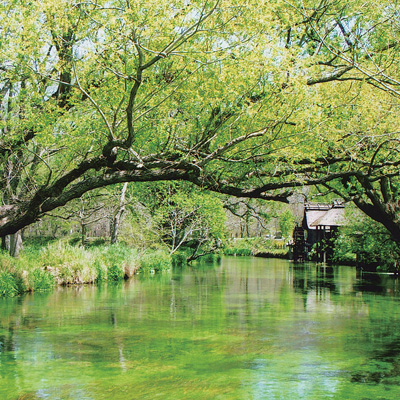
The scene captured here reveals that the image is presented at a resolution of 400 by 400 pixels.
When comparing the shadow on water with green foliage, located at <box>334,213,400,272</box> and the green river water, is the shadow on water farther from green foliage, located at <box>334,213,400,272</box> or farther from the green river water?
the green river water

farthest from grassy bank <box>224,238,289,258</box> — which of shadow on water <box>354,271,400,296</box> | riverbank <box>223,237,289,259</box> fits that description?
shadow on water <box>354,271,400,296</box>

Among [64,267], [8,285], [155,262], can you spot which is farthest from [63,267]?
[155,262]

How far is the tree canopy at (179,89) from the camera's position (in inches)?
375

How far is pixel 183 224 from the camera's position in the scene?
3306 centimetres

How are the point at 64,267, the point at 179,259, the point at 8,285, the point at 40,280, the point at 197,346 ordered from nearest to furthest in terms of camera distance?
the point at 197,346 < the point at 8,285 < the point at 40,280 < the point at 64,267 < the point at 179,259

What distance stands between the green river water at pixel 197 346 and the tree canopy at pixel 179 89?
305 centimetres

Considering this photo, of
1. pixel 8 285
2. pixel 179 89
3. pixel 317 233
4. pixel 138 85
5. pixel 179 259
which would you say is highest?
pixel 179 89

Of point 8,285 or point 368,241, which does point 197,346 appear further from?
point 368,241

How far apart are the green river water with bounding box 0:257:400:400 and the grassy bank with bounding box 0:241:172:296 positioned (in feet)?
2.28

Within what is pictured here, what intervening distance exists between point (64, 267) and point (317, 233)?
32.5 metres

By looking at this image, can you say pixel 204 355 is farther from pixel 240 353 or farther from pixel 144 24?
pixel 144 24

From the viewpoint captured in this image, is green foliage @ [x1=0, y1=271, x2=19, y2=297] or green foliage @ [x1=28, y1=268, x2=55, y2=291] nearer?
green foliage @ [x1=0, y1=271, x2=19, y2=297]

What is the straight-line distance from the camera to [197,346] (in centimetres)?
1055

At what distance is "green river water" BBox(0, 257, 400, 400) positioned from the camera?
7824mm
